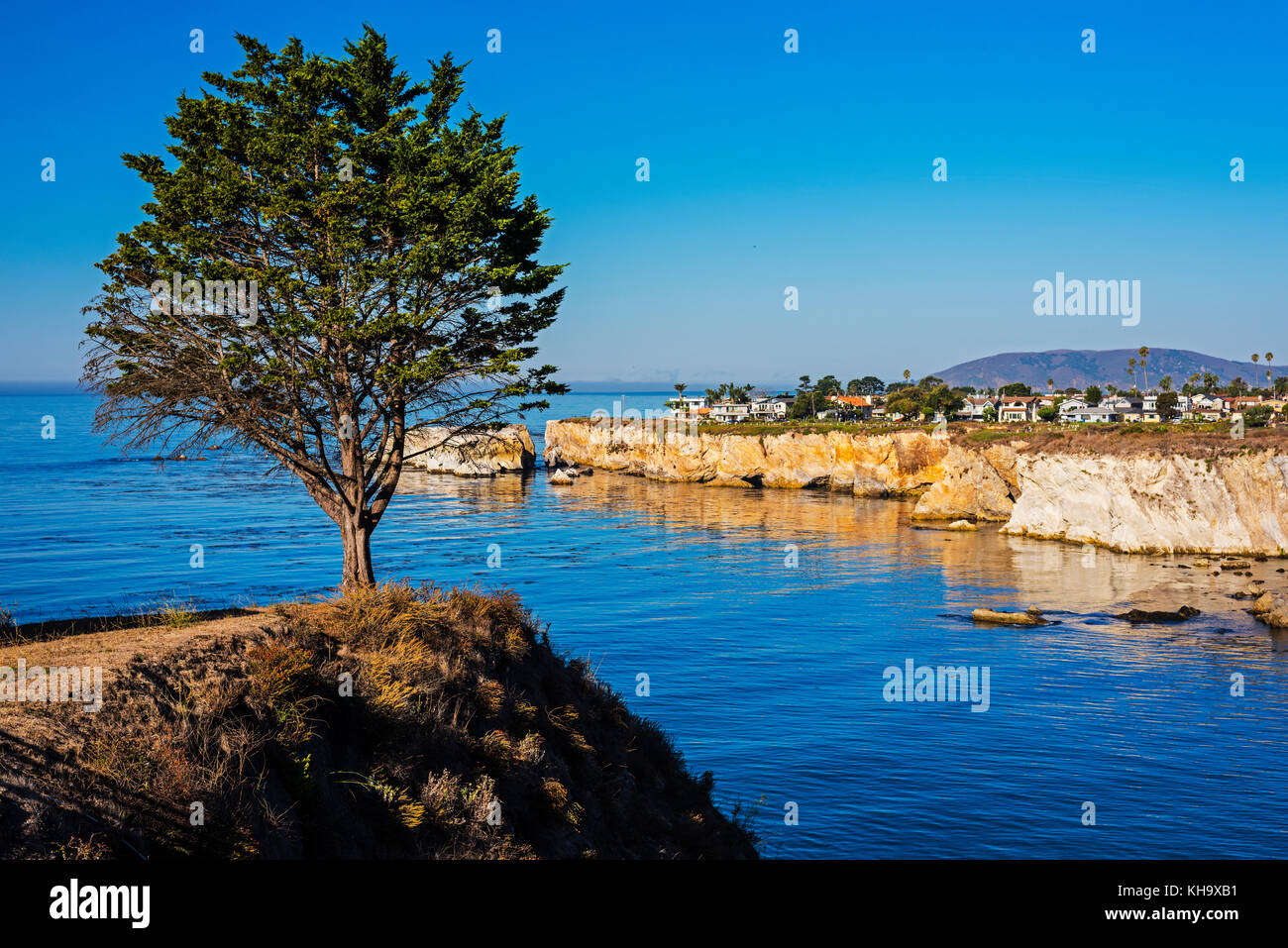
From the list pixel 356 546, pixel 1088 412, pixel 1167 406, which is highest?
pixel 1167 406

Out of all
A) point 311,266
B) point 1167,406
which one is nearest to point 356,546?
point 311,266

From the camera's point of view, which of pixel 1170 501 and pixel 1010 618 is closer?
pixel 1010 618

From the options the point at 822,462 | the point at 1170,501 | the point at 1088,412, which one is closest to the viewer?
the point at 1170,501

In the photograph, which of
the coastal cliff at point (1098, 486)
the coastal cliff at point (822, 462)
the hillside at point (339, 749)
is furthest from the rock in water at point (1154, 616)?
the coastal cliff at point (822, 462)

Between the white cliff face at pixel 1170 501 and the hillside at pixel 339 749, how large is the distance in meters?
78.2

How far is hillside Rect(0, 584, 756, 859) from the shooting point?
9.81 metres

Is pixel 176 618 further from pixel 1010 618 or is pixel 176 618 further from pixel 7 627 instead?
pixel 1010 618

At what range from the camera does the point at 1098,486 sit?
87.4 m

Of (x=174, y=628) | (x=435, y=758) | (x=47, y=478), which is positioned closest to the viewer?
(x=435, y=758)

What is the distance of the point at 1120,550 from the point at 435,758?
8662 centimetres

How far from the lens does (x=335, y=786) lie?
12.6m

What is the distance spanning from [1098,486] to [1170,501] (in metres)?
6.45
